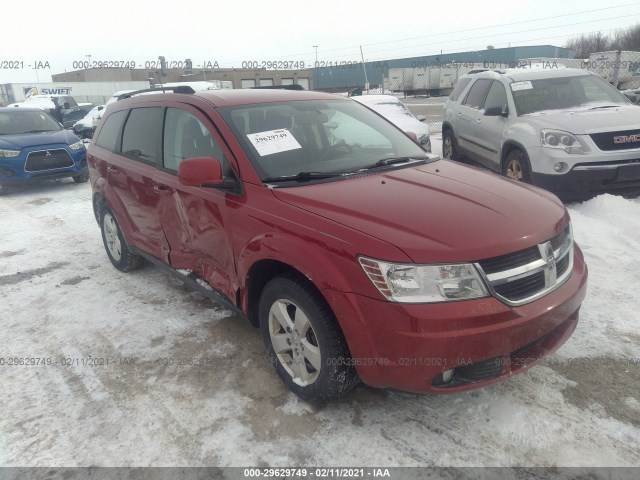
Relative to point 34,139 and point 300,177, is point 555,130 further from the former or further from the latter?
point 34,139

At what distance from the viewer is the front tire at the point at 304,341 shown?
241 centimetres

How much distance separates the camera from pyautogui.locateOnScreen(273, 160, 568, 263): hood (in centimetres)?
219

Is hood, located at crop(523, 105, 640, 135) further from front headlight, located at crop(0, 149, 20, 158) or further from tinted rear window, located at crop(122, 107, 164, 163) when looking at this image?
front headlight, located at crop(0, 149, 20, 158)

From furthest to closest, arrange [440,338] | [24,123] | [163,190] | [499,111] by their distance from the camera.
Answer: [24,123]
[499,111]
[163,190]
[440,338]

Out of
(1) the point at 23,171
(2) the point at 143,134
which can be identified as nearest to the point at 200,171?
(2) the point at 143,134

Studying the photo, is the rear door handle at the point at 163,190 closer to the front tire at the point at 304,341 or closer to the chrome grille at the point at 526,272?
the front tire at the point at 304,341

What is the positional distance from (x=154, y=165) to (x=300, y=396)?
7.35 feet

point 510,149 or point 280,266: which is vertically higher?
point 510,149

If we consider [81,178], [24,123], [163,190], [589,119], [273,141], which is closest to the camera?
[273,141]

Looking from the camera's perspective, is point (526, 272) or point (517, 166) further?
point (517, 166)

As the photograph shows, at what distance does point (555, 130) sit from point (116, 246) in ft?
17.5

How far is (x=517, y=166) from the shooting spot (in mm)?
6410

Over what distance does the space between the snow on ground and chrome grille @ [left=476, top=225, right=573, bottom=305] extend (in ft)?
2.38

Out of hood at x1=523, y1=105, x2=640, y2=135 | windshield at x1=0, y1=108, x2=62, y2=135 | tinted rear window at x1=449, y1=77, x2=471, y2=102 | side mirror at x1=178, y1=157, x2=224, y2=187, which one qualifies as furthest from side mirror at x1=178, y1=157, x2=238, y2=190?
windshield at x1=0, y1=108, x2=62, y2=135
